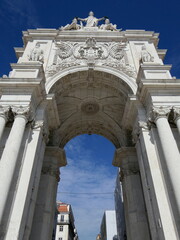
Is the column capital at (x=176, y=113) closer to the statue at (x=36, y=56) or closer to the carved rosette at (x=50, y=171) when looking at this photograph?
the statue at (x=36, y=56)

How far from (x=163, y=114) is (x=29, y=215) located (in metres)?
8.48

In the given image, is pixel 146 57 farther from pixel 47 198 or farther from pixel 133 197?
pixel 47 198

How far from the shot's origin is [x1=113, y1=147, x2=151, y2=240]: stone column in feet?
41.1

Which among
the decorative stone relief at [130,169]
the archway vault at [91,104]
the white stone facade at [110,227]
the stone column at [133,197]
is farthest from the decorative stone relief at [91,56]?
the white stone facade at [110,227]

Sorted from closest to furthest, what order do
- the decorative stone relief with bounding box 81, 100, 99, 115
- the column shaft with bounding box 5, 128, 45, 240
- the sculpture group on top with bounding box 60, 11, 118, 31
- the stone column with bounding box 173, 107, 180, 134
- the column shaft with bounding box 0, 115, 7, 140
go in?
the column shaft with bounding box 5, 128, 45, 240 → the column shaft with bounding box 0, 115, 7, 140 → the stone column with bounding box 173, 107, 180, 134 → the decorative stone relief with bounding box 81, 100, 99, 115 → the sculpture group on top with bounding box 60, 11, 118, 31

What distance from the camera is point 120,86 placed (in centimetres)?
1408

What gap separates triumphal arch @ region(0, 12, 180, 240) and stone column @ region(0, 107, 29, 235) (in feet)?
0.14

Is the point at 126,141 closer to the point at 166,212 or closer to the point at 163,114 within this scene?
the point at 163,114

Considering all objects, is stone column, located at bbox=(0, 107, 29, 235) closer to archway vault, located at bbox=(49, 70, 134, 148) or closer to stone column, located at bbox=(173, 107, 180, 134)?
archway vault, located at bbox=(49, 70, 134, 148)

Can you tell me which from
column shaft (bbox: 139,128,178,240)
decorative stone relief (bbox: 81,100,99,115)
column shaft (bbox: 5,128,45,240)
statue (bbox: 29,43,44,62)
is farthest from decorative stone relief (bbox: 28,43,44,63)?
column shaft (bbox: 139,128,178,240)

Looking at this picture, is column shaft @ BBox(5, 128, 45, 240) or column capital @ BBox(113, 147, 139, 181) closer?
column shaft @ BBox(5, 128, 45, 240)

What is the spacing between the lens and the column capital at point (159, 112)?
9875 millimetres

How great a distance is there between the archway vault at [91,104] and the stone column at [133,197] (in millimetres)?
1362

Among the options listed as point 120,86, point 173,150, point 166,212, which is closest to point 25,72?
point 120,86
